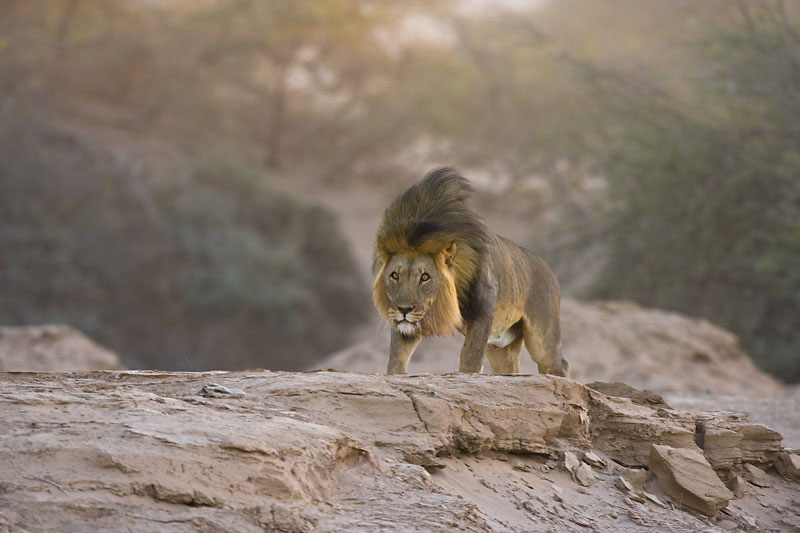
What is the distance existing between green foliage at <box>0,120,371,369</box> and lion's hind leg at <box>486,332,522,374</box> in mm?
12070

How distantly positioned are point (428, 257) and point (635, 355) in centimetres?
739

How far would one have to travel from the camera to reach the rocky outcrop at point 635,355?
1133cm

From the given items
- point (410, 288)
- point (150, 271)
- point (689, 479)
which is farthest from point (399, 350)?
point (150, 271)

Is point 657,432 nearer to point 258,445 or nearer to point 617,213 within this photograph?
point 258,445

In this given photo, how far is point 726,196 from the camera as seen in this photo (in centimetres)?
1590

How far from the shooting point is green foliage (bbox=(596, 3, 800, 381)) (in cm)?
A: 1485

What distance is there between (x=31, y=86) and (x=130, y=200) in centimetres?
401

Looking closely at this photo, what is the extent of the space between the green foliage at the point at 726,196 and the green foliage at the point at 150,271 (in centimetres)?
749

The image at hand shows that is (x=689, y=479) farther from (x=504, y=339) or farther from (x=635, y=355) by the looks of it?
(x=635, y=355)

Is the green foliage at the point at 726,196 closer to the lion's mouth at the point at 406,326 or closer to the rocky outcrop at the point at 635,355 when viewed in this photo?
the rocky outcrop at the point at 635,355

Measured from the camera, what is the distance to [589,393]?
17.8 ft

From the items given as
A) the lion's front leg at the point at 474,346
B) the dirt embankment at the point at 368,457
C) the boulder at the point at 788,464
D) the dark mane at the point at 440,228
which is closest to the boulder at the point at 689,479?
the dirt embankment at the point at 368,457

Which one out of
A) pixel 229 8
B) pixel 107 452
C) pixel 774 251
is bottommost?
pixel 107 452

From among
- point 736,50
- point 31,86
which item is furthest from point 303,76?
point 736,50
